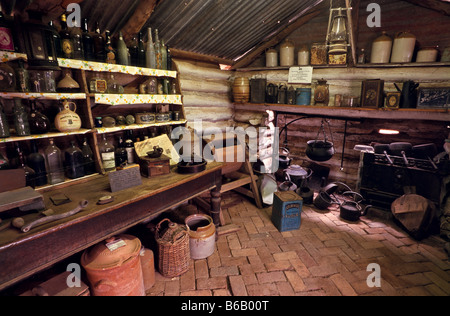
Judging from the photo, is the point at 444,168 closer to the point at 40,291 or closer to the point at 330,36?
the point at 330,36

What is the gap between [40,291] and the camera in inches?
75.6

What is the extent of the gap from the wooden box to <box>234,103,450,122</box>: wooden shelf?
9.69ft

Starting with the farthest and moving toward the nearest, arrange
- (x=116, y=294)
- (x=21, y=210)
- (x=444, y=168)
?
(x=444, y=168) → (x=116, y=294) → (x=21, y=210)

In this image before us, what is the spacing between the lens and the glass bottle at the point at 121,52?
109 inches

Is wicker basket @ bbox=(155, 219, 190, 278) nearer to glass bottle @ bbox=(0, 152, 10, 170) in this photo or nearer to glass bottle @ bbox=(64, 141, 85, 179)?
glass bottle @ bbox=(64, 141, 85, 179)

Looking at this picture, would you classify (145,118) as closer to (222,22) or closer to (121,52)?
(121,52)

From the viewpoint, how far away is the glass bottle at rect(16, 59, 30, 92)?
212 centimetres

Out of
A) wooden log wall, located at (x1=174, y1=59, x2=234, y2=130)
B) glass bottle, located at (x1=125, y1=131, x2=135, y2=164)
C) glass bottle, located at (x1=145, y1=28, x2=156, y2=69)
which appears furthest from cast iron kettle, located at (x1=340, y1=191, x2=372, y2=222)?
glass bottle, located at (x1=145, y1=28, x2=156, y2=69)

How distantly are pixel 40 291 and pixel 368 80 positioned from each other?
5.02 metres

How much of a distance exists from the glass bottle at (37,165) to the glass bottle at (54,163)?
5 cm

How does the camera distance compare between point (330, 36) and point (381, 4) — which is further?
point (381, 4)

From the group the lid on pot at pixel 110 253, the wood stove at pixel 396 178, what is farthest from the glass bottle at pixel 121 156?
the wood stove at pixel 396 178
